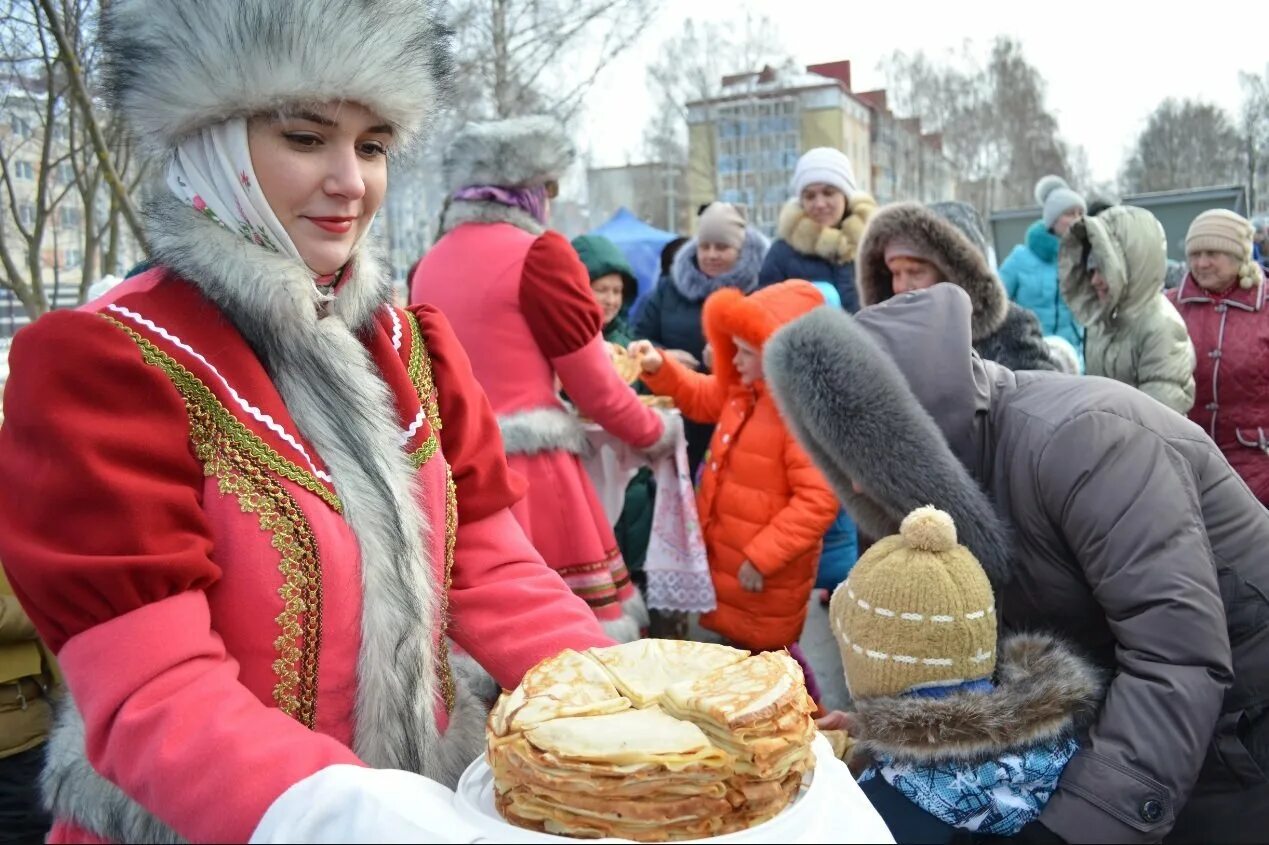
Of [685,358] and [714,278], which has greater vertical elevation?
[714,278]

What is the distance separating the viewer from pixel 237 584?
1.24 metres

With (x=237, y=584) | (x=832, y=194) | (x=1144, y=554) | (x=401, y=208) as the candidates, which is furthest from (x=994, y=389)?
(x=401, y=208)

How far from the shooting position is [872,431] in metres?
2.12

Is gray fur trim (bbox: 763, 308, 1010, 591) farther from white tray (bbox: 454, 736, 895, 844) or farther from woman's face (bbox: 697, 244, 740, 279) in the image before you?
woman's face (bbox: 697, 244, 740, 279)

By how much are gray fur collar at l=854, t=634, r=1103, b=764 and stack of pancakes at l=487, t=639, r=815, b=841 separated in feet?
2.90

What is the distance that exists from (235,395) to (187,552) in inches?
9.0

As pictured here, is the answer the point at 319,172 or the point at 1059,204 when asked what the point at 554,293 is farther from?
the point at 1059,204

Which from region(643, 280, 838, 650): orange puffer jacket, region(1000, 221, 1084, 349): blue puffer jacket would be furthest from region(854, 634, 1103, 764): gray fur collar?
region(1000, 221, 1084, 349): blue puffer jacket

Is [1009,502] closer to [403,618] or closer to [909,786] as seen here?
[909,786]

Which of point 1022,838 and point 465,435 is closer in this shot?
point 465,435

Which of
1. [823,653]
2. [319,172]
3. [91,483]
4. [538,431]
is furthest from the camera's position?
[823,653]

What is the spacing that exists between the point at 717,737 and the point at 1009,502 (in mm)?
1262

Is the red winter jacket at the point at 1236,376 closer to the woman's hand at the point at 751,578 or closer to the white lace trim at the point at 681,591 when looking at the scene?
the woman's hand at the point at 751,578

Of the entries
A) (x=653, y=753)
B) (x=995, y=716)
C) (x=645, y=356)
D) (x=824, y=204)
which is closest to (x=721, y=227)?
(x=824, y=204)
